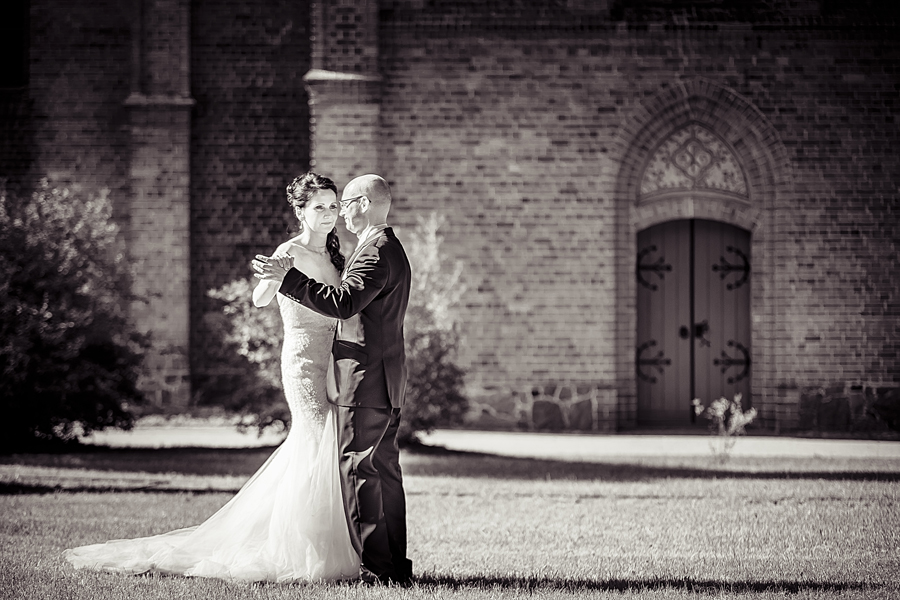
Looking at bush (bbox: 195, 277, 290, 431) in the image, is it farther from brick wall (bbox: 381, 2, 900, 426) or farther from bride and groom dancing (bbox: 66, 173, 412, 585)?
bride and groom dancing (bbox: 66, 173, 412, 585)

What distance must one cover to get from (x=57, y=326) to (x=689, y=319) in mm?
7506

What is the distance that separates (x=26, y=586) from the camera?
17.1ft

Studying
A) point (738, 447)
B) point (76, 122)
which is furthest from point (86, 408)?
point (738, 447)

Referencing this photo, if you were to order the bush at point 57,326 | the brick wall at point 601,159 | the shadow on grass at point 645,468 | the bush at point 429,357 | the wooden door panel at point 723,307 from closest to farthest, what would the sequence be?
1. the shadow on grass at point 645,468
2. the bush at point 57,326
3. the bush at point 429,357
4. the brick wall at point 601,159
5. the wooden door panel at point 723,307

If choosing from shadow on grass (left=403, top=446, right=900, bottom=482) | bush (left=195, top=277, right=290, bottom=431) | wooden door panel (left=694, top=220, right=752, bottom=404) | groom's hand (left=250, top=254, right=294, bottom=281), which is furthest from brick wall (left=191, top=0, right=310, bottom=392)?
groom's hand (left=250, top=254, right=294, bottom=281)

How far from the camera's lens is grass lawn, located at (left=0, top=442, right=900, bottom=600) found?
5.25 metres

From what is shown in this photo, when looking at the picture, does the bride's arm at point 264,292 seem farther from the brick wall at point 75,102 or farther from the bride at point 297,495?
the brick wall at point 75,102

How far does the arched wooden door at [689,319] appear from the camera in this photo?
13828 millimetres

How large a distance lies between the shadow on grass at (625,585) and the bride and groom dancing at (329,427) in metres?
0.30

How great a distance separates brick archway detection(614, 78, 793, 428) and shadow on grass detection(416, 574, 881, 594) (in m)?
7.99

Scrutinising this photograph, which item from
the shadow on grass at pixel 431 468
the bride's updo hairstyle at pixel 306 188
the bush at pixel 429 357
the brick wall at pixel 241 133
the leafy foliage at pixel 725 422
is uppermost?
the brick wall at pixel 241 133

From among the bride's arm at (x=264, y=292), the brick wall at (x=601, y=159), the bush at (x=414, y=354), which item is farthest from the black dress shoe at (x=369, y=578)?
the brick wall at (x=601, y=159)

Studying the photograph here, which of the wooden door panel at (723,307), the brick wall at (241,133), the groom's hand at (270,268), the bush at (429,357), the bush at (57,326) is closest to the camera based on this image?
the groom's hand at (270,268)

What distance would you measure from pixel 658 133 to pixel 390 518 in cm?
920
